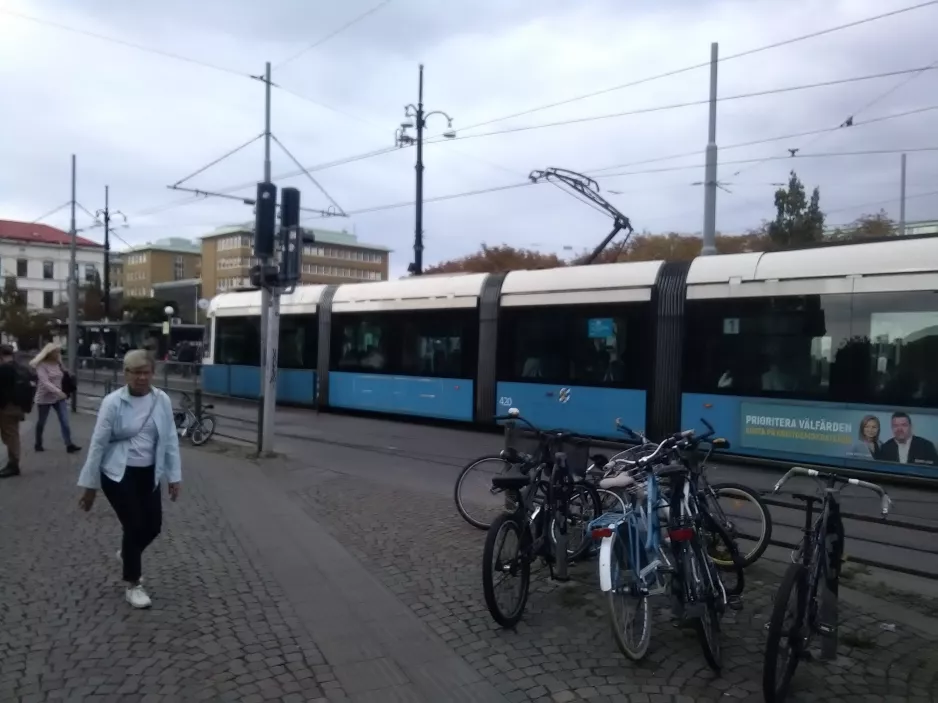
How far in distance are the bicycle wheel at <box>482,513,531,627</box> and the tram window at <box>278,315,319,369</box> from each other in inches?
590

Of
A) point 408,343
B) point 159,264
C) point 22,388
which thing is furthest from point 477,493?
point 159,264

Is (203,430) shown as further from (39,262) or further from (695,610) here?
(39,262)

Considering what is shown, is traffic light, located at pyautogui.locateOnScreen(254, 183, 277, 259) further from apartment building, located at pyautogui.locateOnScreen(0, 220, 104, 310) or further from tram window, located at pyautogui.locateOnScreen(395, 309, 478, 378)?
apartment building, located at pyautogui.locateOnScreen(0, 220, 104, 310)

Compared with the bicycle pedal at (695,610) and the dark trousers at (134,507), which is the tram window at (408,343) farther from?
the bicycle pedal at (695,610)

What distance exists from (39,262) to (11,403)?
92.5 m

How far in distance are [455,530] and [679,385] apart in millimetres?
6027

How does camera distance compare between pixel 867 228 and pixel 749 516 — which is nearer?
pixel 749 516

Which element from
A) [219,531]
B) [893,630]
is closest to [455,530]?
[219,531]

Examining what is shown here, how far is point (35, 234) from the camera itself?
3762 inches

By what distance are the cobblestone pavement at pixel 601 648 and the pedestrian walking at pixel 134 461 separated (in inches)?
67.6

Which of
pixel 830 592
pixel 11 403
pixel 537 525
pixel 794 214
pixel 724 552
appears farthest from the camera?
pixel 794 214

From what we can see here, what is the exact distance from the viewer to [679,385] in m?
12.2

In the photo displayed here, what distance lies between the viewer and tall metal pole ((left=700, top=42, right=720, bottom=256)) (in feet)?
56.4

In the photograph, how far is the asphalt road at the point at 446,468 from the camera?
22.5ft
